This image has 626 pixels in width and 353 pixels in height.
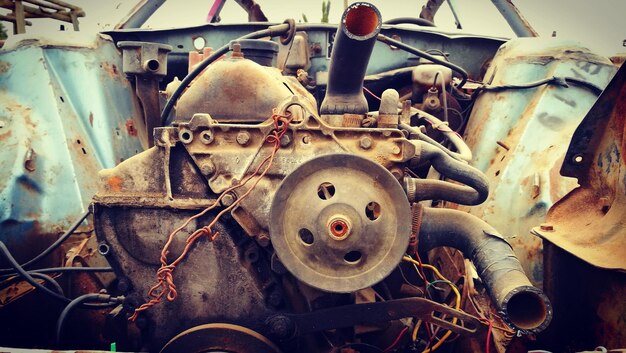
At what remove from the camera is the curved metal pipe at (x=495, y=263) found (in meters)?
1.49

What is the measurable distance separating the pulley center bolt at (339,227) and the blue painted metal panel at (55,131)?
1.44 metres

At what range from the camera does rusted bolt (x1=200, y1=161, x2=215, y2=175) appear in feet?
5.59

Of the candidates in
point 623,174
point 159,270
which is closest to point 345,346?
point 159,270

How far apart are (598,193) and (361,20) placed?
3.20 ft

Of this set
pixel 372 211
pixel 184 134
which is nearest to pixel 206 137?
pixel 184 134

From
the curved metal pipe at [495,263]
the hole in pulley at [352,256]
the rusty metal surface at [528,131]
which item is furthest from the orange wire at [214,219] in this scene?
the rusty metal surface at [528,131]

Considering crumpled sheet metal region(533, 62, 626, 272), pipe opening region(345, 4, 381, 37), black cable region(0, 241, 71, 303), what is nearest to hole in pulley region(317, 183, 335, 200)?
pipe opening region(345, 4, 381, 37)

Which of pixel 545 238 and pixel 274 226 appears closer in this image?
pixel 274 226

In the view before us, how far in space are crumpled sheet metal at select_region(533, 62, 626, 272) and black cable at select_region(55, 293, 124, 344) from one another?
5.38 ft

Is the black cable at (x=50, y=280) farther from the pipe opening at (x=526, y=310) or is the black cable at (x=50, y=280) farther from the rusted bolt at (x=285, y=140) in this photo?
the pipe opening at (x=526, y=310)

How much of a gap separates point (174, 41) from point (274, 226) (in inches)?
84.7

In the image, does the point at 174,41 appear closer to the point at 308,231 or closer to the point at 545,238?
the point at 308,231

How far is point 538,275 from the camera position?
2.04 metres

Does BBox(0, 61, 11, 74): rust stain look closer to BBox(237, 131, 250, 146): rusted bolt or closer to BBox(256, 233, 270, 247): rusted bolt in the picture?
BBox(237, 131, 250, 146): rusted bolt
